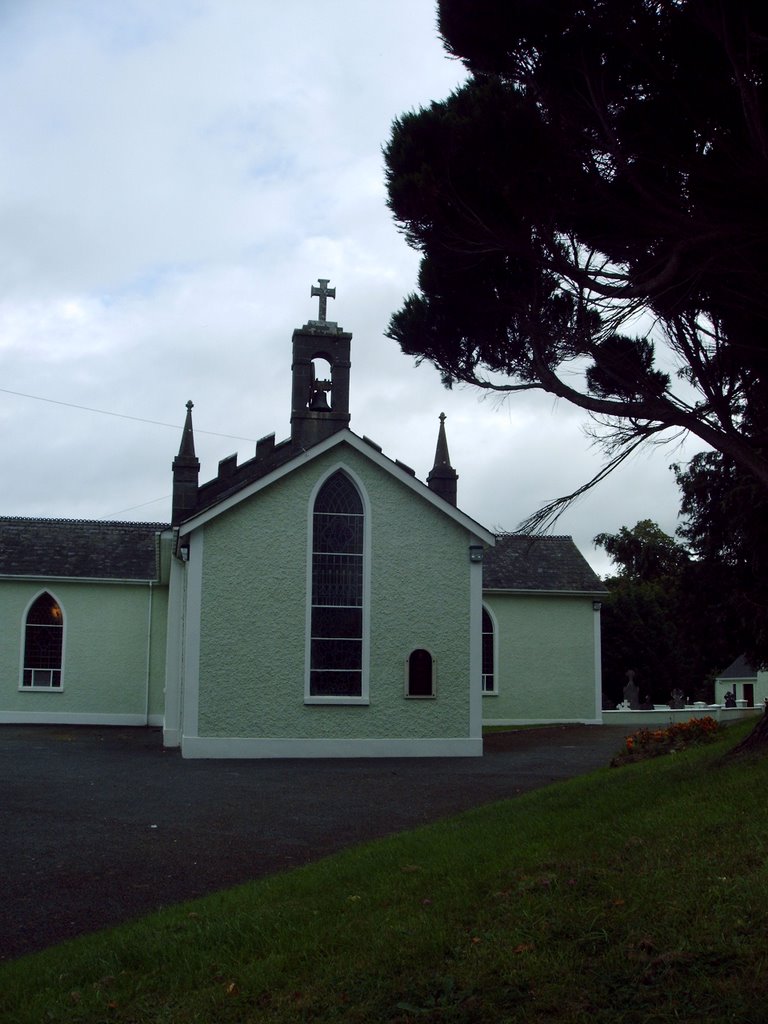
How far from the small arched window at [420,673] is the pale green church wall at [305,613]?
0.45ft

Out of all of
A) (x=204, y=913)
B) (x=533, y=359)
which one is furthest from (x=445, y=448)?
(x=204, y=913)

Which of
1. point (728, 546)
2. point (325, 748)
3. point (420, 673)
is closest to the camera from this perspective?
point (728, 546)

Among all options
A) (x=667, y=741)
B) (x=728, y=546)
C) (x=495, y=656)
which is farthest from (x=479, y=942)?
(x=495, y=656)

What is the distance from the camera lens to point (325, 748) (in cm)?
1888

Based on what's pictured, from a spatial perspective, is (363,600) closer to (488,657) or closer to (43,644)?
(488,657)

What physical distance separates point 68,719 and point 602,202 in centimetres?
2269

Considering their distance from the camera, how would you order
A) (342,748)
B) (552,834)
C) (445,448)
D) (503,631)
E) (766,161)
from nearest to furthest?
(552,834), (766,161), (342,748), (445,448), (503,631)

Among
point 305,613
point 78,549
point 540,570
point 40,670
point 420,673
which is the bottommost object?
point 40,670

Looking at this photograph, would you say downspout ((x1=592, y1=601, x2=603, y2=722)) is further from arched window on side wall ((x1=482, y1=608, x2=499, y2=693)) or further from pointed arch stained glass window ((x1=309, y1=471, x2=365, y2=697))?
pointed arch stained glass window ((x1=309, y1=471, x2=365, y2=697))

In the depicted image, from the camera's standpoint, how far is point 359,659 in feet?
63.7

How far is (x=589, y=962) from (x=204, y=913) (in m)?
2.76

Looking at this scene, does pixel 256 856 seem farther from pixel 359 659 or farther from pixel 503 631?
pixel 503 631

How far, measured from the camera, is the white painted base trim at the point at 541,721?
1065 inches

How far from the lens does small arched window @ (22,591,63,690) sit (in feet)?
90.0
